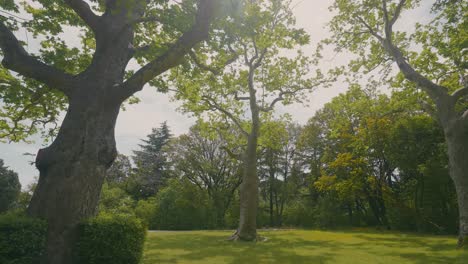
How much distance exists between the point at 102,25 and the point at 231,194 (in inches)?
1167

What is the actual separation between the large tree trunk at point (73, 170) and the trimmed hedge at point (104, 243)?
0.25m

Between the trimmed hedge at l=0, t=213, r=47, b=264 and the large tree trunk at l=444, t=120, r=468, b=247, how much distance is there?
1317 centimetres

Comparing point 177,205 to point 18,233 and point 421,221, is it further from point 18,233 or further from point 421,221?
point 18,233

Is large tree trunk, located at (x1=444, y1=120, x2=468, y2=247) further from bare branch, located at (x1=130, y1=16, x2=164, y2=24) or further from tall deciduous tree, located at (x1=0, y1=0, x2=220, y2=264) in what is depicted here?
bare branch, located at (x1=130, y1=16, x2=164, y2=24)

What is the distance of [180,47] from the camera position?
23.9ft

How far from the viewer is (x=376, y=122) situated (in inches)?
961

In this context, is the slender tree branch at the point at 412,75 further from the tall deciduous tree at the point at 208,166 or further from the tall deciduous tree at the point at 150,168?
the tall deciduous tree at the point at 150,168

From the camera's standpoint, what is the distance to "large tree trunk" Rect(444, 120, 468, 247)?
10.5 m

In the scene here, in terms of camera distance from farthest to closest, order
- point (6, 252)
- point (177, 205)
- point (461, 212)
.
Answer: point (177, 205), point (461, 212), point (6, 252)

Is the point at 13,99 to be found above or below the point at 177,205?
above

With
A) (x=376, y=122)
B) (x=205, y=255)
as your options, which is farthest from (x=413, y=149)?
(x=205, y=255)

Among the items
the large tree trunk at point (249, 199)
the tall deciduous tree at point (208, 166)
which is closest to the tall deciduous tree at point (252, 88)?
the large tree trunk at point (249, 199)

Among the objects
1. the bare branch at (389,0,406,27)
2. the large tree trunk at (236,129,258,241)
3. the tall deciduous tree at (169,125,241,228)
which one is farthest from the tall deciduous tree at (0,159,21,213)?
the bare branch at (389,0,406,27)

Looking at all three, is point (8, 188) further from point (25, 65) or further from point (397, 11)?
point (397, 11)
